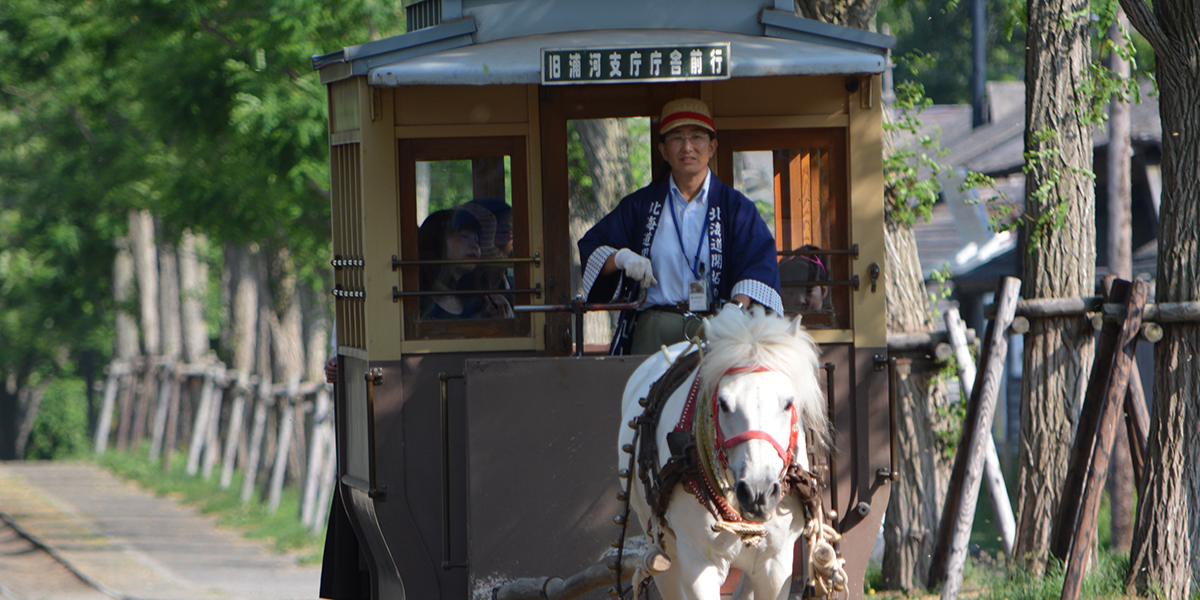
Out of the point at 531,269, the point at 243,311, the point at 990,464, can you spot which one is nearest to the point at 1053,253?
the point at 990,464

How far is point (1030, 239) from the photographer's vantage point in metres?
8.01

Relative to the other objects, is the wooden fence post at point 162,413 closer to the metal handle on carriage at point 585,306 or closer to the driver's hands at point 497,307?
the driver's hands at point 497,307

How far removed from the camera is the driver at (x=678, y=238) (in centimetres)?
552

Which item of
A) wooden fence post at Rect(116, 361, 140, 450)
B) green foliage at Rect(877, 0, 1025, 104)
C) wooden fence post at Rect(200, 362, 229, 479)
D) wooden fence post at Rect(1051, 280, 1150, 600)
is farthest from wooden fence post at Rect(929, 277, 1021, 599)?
green foliage at Rect(877, 0, 1025, 104)

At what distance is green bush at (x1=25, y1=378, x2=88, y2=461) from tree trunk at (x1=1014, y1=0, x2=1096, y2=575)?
111 ft

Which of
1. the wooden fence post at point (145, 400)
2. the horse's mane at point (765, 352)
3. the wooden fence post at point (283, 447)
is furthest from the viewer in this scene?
the wooden fence post at point (145, 400)

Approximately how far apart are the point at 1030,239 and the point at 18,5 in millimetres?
13334

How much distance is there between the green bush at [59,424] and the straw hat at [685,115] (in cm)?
3487

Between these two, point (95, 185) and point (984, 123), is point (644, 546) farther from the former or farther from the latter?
point (984, 123)

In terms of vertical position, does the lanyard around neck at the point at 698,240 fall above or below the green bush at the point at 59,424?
above

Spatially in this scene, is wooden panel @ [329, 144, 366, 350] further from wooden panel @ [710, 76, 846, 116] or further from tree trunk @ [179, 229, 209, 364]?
tree trunk @ [179, 229, 209, 364]

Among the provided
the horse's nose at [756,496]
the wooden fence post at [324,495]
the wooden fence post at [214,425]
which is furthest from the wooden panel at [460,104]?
the wooden fence post at [214,425]

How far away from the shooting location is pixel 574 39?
5.96 m

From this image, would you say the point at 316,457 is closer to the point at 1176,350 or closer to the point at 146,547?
the point at 146,547
